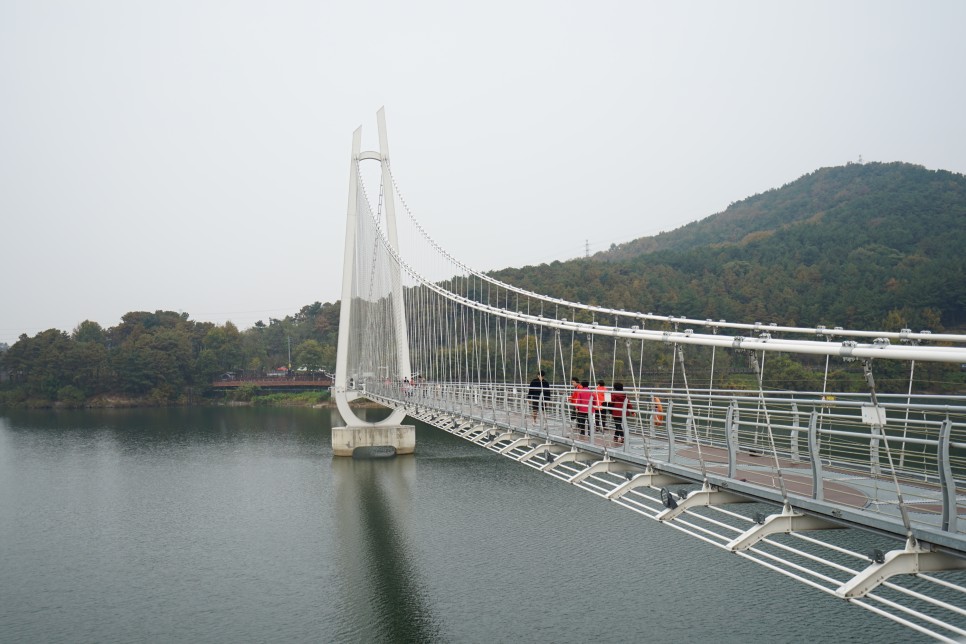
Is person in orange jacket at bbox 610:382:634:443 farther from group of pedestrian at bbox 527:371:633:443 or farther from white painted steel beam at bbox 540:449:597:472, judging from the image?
white painted steel beam at bbox 540:449:597:472

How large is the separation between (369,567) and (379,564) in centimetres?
25

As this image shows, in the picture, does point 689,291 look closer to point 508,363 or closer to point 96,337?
point 508,363

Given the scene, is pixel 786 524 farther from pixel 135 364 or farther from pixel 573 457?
pixel 135 364

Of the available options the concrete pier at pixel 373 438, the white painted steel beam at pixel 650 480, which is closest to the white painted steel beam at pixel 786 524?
the white painted steel beam at pixel 650 480

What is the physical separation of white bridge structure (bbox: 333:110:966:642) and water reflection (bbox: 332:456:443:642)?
2951 mm

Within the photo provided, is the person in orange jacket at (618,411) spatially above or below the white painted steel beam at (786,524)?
above

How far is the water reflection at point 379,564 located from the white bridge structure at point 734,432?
295 cm

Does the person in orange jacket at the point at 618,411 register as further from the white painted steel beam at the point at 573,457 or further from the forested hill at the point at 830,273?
the forested hill at the point at 830,273

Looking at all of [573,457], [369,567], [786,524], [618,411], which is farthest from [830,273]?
[786,524]

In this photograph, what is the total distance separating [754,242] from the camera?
45812mm

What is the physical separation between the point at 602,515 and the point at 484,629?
7.21 metres

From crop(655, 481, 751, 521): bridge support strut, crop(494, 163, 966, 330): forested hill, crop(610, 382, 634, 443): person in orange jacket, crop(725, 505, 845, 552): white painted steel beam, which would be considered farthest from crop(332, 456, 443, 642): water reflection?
crop(494, 163, 966, 330): forested hill

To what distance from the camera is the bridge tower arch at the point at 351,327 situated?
29.5 meters

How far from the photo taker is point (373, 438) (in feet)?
97.3
